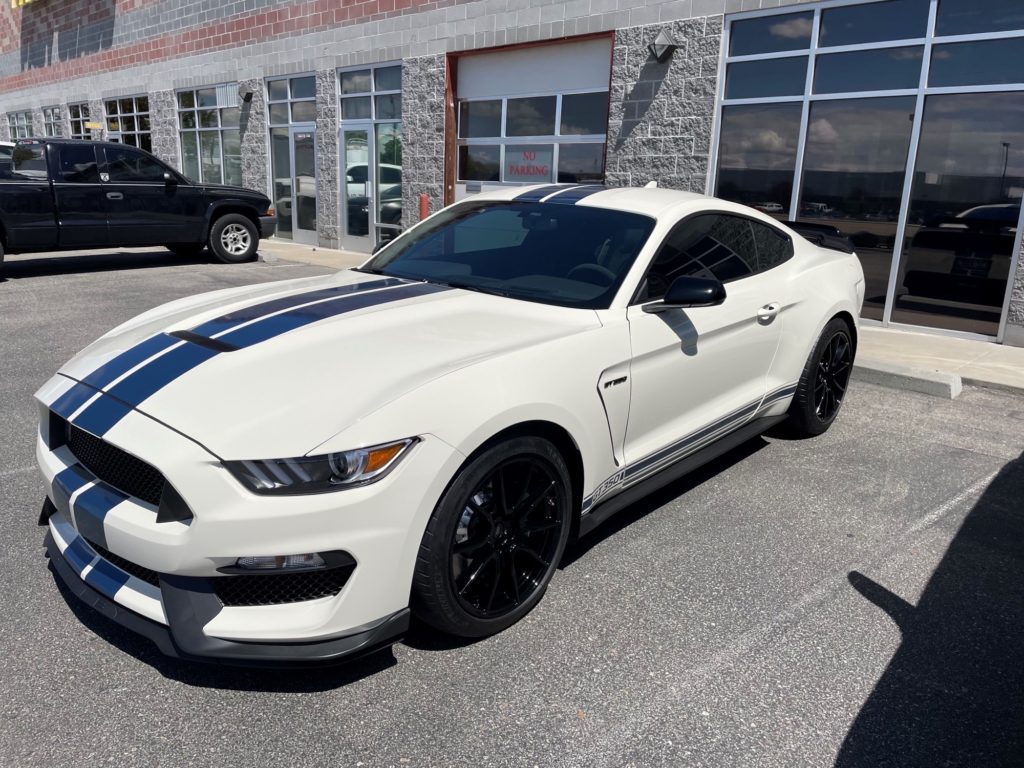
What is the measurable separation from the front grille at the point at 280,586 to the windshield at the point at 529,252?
1581mm

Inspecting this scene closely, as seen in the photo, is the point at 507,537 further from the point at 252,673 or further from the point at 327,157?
the point at 327,157

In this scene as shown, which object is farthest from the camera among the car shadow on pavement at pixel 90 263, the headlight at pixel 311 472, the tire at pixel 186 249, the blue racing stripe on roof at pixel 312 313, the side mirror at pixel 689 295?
the tire at pixel 186 249

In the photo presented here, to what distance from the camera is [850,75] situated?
8.73 metres

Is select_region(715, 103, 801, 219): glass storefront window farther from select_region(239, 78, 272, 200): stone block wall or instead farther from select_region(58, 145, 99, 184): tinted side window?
select_region(239, 78, 272, 200): stone block wall

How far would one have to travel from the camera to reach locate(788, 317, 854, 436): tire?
15.7 feet

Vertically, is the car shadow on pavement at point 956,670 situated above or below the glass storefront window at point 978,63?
below

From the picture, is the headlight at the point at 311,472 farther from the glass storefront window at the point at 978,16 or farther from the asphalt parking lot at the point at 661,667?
the glass storefront window at the point at 978,16

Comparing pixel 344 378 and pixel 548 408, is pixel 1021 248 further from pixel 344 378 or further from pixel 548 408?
pixel 344 378

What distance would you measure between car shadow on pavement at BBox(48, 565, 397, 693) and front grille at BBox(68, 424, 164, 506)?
60 cm

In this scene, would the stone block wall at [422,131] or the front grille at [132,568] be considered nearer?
the front grille at [132,568]

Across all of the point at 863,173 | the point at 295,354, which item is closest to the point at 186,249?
the point at 863,173

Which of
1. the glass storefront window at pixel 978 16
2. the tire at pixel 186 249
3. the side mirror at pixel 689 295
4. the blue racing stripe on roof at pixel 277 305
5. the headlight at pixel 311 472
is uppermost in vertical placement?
the glass storefront window at pixel 978 16

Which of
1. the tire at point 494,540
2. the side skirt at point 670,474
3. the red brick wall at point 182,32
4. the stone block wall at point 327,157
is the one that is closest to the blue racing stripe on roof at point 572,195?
the side skirt at point 670,474

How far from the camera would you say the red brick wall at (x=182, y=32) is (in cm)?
1459
